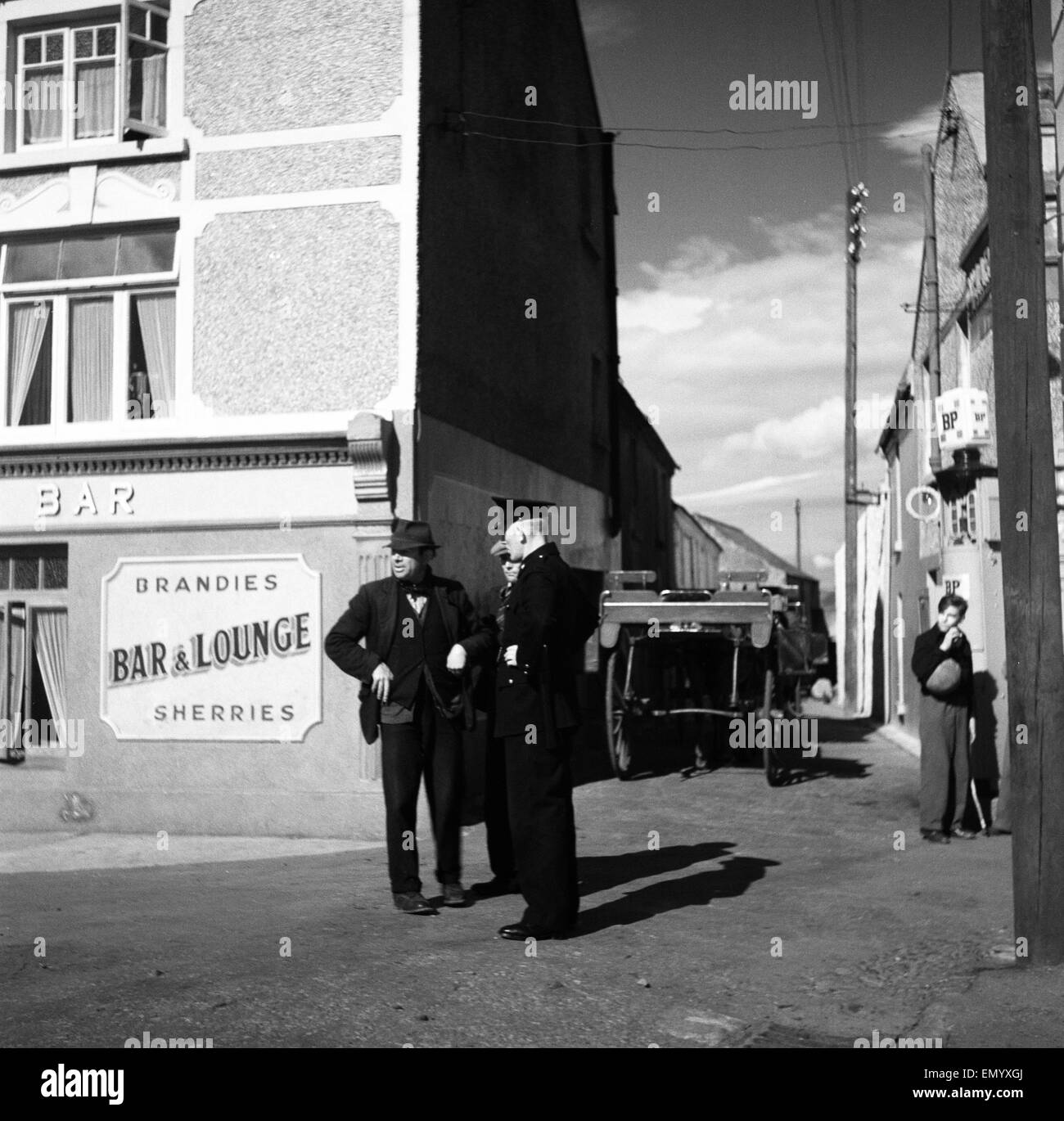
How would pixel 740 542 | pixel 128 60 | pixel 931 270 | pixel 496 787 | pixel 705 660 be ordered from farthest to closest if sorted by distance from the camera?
pixel 740 542 < pixel 931 270 < pixel 705 660 < pixel 128 60 < pixel 496 787

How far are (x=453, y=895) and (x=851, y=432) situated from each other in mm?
21959

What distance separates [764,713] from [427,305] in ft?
16.1

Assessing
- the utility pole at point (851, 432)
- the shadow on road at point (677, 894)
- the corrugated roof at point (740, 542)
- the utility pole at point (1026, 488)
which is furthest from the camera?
the corrugated roof at point (740, 542)

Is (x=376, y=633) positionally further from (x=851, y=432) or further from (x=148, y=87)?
(x=851, y=432)

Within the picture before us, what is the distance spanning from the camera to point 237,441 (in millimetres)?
11750

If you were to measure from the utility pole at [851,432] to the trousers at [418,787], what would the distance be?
68.5 ft

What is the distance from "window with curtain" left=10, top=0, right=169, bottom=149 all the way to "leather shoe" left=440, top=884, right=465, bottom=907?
25.8 ft

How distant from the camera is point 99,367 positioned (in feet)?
41.7

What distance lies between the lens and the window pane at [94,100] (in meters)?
12.6

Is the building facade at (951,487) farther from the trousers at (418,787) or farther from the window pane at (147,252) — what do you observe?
the window pane at (147,252)

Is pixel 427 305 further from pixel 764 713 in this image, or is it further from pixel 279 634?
pixel 764 713

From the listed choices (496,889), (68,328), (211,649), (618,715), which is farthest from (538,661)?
(68,328)

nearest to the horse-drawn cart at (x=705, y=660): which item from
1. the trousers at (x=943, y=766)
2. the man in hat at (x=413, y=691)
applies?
the trousers at (x=943, y=766)
